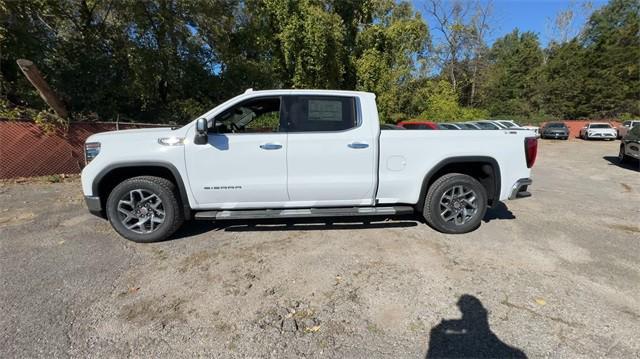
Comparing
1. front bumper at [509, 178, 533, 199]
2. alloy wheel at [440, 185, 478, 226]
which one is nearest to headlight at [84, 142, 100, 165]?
alloy wheel at [440, 185, 478, 226]

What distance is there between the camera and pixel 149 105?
1139cm

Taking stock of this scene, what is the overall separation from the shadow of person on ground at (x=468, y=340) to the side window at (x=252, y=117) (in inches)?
106

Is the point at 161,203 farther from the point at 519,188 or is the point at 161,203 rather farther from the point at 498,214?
the point at 498,214

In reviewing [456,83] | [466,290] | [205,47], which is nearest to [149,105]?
[205,47]

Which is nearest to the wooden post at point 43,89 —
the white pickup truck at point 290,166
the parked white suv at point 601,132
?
the white pickup truck at point 290,166

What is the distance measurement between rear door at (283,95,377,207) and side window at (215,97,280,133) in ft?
0.64

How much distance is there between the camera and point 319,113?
385 centimetres

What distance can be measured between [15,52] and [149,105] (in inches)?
143

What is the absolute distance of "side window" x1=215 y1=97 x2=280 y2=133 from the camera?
12.5 feet

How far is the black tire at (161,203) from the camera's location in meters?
3.75

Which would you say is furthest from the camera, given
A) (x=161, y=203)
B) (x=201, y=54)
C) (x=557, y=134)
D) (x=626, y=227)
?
(x=557, y=134)

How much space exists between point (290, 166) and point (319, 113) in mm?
756

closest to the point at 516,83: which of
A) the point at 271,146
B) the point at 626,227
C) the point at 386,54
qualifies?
the point at 386,54

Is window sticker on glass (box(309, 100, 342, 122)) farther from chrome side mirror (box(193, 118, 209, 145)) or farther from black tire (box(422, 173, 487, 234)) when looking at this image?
black tire (box(422, 173, 487, 234))
